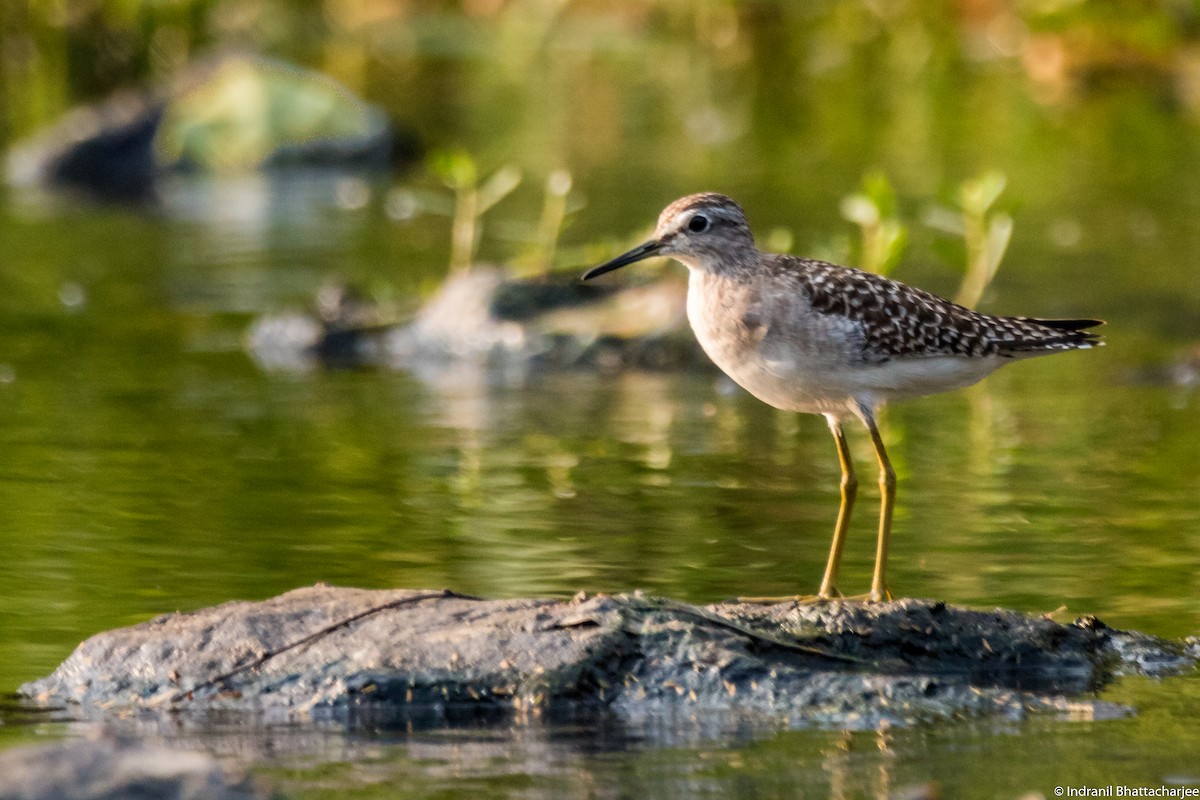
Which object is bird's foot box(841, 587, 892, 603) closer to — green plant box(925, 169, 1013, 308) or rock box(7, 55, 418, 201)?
green plant box(925, 169, 1013, 308)

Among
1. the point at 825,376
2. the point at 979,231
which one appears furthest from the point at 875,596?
the point at 979,231

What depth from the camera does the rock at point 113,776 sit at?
4.98 m

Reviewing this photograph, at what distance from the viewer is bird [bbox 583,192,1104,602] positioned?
7395mm

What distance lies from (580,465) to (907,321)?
2.95 metres

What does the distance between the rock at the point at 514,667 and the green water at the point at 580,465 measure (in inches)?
7.8

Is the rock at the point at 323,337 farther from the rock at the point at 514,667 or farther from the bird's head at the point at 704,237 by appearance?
the rock at the point at 514,667

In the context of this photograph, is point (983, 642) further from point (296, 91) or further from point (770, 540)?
point (296, 91)

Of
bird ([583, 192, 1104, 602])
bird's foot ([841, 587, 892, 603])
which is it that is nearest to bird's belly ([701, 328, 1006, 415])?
bird ([583, 192, 1104, 602])

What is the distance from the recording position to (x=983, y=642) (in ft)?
22.1

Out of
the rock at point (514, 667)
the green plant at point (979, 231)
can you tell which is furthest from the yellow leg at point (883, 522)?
the green plant at point (979, 231)

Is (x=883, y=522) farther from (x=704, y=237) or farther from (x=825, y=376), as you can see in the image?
(x=704, y=237)

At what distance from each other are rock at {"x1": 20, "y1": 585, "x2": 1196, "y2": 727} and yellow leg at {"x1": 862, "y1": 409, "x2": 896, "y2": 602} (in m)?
0.65

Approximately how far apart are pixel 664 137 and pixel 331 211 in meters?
5.98

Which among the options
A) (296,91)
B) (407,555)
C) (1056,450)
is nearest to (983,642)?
(407,555)
